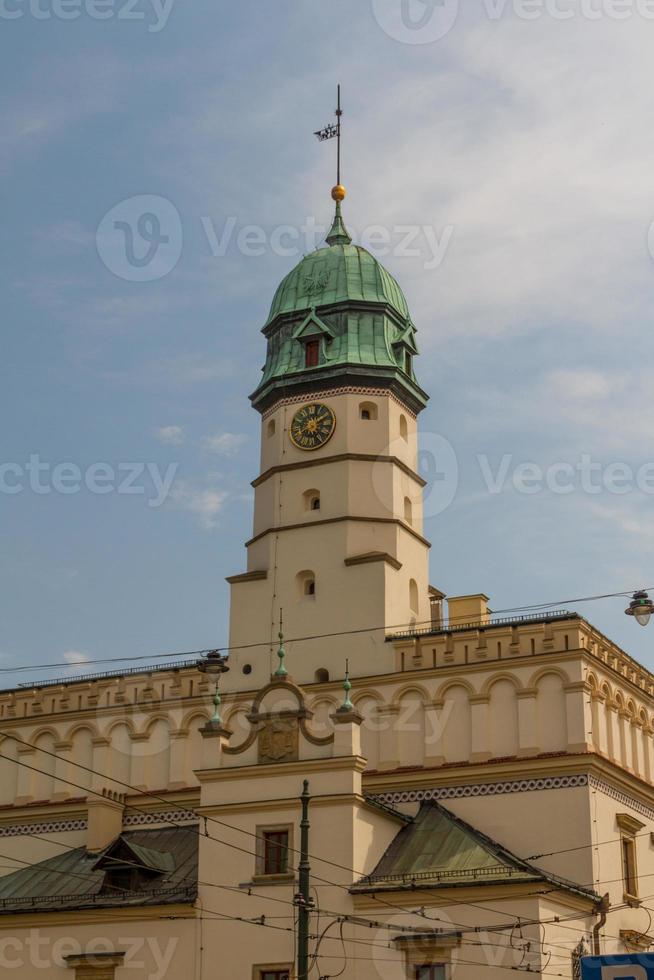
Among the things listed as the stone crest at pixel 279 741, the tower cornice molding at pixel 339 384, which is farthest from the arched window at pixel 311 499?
the stone crest at pixel 279 741

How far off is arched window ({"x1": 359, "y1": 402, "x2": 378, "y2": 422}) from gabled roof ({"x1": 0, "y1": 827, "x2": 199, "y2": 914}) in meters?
15.6

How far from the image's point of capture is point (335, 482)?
5178cm

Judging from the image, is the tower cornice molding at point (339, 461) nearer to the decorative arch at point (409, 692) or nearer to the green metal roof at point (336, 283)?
the green metal roof at point (336, 283)

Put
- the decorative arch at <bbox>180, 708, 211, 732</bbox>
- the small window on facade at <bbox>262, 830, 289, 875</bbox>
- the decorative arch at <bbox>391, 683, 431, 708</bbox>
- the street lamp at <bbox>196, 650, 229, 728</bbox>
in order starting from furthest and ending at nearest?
the decorative arch at <bbox>180, 708, 211, 732</bbox> → the street lamp at <bbox>196, 650, 229, 728</bbox> → the decorative arch at <bbox>391, 683, 431, 708</bbox> → the small window on facade at <bbox>262, 830, 289, 875</bbox>

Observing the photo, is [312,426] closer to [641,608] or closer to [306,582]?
[306,582]

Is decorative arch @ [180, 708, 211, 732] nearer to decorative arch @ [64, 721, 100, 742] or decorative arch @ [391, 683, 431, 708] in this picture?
decorative arch @ [64, 721, 100, 742]

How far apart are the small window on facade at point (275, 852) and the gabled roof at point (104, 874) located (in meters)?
2.54

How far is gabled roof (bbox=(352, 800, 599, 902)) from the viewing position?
40375mm

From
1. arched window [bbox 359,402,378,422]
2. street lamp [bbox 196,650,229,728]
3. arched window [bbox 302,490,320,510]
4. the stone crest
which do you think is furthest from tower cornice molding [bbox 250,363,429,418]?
the stone crest

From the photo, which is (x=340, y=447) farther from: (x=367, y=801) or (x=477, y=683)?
(x=367, y=801)

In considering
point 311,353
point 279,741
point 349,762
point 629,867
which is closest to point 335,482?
point 311,353

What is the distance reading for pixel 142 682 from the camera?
52.6 metres

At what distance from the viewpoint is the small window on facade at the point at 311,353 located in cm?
5409

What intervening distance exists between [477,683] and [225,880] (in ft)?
32.8
